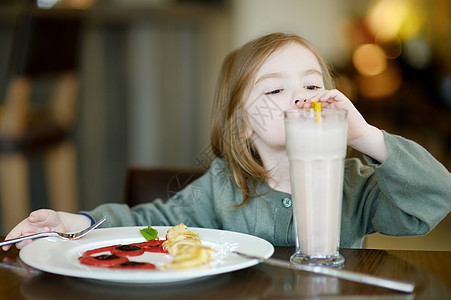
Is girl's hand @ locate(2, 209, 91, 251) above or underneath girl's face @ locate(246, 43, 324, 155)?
underneath

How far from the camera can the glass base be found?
2.74ft

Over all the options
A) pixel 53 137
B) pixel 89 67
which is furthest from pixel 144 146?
pixel 53 137

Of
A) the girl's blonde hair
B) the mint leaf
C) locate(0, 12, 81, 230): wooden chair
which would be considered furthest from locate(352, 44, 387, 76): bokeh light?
the mint leaf

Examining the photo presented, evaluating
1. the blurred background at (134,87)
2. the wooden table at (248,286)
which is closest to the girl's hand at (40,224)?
the wooden table at (248,286)

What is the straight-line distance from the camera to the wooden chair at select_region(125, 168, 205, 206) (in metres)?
1.49

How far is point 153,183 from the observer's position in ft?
4.95

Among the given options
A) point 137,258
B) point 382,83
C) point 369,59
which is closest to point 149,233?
point 137,258

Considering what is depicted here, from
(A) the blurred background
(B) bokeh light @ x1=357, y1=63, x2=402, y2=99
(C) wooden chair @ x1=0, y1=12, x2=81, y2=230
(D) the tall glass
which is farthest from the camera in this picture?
(B) bokeh light @ x1=357, y1=63, x2=402, y2=99

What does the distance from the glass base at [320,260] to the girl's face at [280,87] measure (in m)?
0.31

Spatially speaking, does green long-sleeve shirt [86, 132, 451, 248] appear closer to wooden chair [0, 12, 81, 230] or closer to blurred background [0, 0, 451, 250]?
wooden chair [0, 12, 81, 230]

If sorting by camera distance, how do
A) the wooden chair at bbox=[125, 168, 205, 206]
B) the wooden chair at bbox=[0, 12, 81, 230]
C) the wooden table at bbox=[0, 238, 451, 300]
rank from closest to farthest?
the wooden table at bbox=[0, 238, 451, 300]
the wooden chair at bbox=[125, 168, 205, 206]
the wooden chair at bbox=[0, 12, 81, 230]

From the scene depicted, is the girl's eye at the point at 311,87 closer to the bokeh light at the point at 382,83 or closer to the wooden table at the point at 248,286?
the wooden table at the point at 248,286

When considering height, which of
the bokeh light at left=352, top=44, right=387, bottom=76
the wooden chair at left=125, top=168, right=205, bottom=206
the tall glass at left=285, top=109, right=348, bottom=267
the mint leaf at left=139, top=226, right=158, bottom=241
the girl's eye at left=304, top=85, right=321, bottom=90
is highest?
the bokeh light at left=352, top=44, right=387, bottom=76

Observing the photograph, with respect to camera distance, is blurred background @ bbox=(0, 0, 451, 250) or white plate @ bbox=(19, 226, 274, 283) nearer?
white plate @ bbox=(19, 226, 274, 283)
